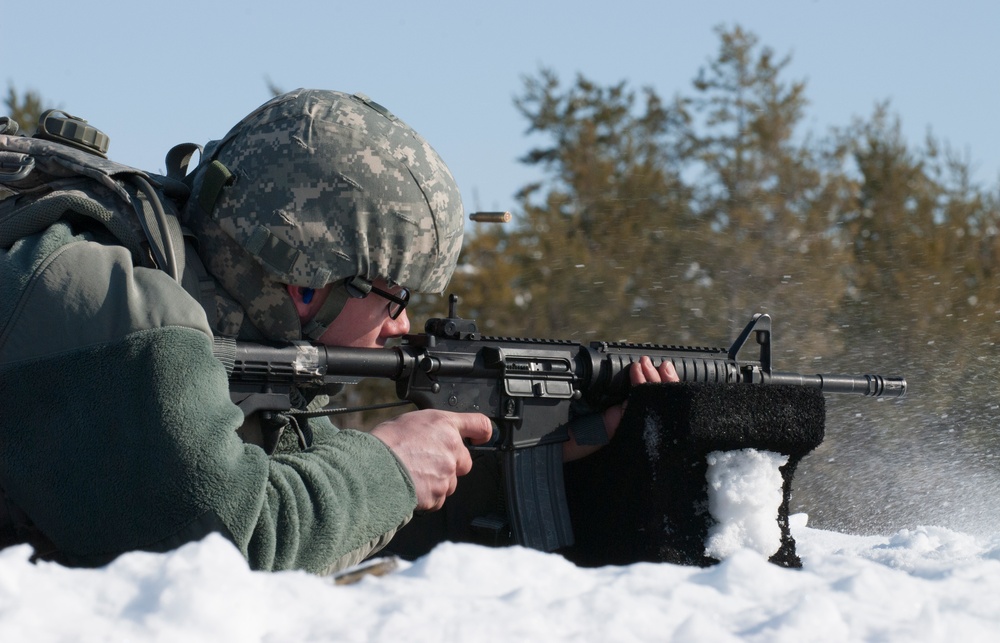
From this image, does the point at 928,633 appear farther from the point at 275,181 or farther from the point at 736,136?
the point at 736,136

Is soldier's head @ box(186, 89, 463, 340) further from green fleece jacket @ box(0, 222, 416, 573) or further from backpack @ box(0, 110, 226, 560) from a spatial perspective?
green fleece jacket @ box(0, 222, 416, 573)

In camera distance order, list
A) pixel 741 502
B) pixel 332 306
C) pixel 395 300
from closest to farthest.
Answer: pixel 332 306, pixel 395 300, pixel 741 502

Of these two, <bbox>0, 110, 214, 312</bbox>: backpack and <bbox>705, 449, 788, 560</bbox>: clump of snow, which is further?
<bbox>705, 449, 788, 560</bbox>: clump of snow

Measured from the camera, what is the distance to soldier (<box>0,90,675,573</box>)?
2.35 metres

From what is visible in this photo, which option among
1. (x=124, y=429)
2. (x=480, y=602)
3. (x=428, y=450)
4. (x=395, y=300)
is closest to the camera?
(x=480, y=602)

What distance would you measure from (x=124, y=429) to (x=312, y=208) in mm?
977

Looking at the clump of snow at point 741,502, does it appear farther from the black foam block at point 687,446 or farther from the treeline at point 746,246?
the treeline at point 746,246

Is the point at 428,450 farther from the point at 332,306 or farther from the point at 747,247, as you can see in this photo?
the point at 747,247

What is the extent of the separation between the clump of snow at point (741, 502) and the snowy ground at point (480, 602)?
1321mm

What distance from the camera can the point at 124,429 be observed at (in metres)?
2.34

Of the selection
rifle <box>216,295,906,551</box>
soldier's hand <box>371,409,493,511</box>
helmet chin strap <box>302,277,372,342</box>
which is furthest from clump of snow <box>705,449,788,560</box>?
helmet chin strap <box>302,277,372,342</box>

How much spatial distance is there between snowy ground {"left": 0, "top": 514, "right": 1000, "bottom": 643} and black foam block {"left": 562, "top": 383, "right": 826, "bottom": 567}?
51.5 inches

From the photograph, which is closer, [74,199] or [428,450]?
[74,199]

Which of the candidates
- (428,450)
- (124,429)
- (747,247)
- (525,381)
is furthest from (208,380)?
(747,247)
